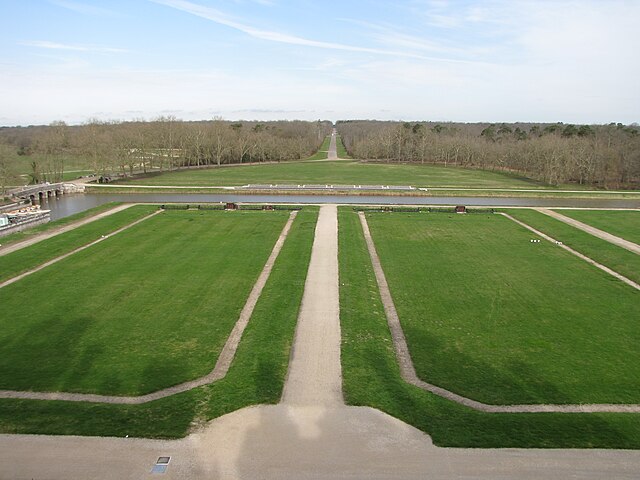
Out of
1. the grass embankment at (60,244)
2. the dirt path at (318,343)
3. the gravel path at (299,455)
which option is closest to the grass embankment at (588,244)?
the dirt path at (318,343)

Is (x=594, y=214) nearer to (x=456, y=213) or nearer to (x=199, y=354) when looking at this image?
(x=456, y=213)

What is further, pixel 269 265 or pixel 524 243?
pixel 524 243

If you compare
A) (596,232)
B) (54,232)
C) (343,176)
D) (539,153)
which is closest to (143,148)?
(343,176)

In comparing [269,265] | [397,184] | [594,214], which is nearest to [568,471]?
[269,265]

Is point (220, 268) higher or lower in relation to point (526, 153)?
lower

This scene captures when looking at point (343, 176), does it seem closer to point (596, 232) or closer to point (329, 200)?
point (329, 200)

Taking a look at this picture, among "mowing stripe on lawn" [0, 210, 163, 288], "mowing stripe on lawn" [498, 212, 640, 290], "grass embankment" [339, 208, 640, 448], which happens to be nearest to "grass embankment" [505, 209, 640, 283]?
"mowing stripe on lawn" [498, 212, 640, 290]

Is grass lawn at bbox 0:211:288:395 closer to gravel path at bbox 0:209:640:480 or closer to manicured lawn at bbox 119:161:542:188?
gravel path at bbox 0:209:640:480
